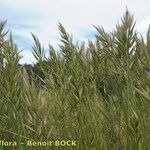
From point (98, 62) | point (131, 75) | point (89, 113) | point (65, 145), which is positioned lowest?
point (65, 145)

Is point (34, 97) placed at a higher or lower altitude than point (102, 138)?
higher

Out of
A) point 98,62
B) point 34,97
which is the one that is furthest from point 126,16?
point 34,97

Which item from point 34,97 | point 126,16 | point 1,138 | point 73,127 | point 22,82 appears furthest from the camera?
point 1,138

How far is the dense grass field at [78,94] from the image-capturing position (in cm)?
249

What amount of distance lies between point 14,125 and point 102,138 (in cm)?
57

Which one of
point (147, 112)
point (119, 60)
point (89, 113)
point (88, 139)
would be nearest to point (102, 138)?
point (88, 139)

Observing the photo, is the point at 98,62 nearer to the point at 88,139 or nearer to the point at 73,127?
the point at 73,127

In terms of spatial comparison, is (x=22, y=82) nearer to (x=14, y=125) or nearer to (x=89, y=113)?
(x=14, y=125)

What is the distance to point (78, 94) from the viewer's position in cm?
297

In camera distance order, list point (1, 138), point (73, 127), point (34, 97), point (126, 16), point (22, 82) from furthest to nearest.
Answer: point (1, 138), point (73, 127), point (126, 16), point (22, 82), point (34, 97)

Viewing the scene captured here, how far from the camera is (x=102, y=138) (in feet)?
9.02

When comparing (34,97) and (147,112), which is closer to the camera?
(147,112)

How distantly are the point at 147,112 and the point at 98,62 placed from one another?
1.37 m

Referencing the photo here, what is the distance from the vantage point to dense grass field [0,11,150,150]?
2.49 metres
